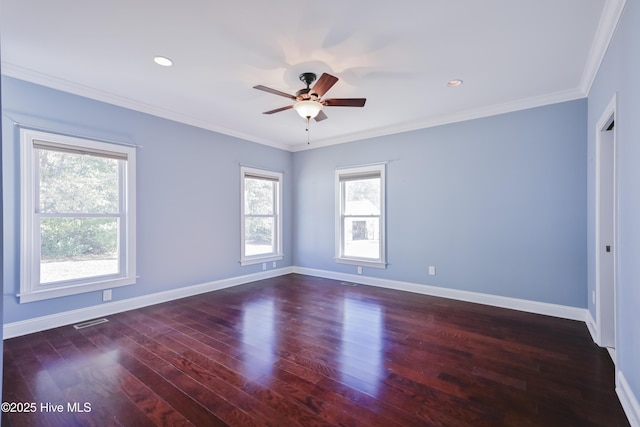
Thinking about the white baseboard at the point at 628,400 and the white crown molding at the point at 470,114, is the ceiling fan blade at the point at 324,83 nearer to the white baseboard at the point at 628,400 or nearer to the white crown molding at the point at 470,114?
the white crown molding at the point at 470,114

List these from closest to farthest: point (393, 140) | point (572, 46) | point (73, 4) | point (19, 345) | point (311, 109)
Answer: point (73, 4), point (572, 46), point (19, 345), point (311, 109), point (393, 140)

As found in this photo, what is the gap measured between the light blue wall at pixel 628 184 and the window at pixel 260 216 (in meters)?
4.75

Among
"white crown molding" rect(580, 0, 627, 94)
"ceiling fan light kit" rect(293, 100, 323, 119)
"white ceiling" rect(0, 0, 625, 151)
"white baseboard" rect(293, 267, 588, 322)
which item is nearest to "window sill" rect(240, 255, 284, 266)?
"white baseboard" rect(293, 267, 588, 322)

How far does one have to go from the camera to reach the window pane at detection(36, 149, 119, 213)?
331 cm

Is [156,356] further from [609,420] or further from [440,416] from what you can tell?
[609,420]

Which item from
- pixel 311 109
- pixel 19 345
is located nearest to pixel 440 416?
pixel 311 109

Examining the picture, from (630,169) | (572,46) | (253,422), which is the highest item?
(572,46)

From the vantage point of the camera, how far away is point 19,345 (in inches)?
115

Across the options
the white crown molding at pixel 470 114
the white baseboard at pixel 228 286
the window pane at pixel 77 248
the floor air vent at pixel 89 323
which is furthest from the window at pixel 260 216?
the floor air vent at pixel 89 323

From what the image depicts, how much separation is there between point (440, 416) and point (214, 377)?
5.45ft

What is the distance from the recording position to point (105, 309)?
3.72 m

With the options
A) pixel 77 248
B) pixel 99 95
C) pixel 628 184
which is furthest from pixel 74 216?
pixel 628 184

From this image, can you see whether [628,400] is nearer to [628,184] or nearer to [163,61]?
[628,184]

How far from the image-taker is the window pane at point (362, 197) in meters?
5.35
